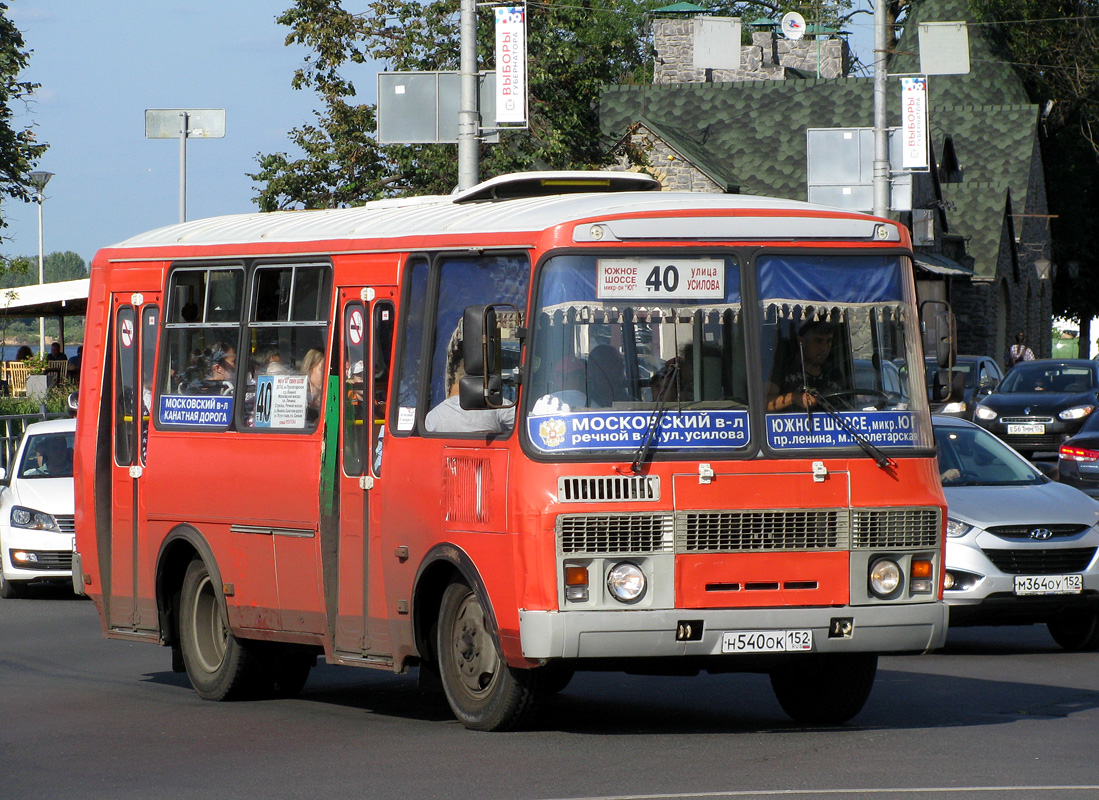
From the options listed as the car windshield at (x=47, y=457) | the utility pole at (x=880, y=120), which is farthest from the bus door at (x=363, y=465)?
the utility pole at (x=880, y=120)

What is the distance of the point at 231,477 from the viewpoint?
10867mm

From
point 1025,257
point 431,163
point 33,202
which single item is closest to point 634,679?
point 431,163

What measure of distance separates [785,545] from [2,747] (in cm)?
395

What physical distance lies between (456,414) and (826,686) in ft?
8.00

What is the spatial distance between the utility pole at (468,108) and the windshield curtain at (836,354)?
1109cm

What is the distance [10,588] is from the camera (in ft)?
61.1

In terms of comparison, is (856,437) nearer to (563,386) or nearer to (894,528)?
(894,528)

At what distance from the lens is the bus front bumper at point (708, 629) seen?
8555 mm

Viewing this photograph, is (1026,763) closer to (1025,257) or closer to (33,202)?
(33,202)

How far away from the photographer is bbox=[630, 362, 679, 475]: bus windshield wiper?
867 cm

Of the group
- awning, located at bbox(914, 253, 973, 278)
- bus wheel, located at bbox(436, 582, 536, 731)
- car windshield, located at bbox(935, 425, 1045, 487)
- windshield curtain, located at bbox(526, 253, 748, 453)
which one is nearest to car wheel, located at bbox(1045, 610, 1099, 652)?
car windshield, located at bbox(935, 425, 1045, 487)

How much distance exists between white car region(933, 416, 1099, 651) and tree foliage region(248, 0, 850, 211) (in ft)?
74.0

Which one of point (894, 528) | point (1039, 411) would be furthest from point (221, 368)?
point (1039, 411)

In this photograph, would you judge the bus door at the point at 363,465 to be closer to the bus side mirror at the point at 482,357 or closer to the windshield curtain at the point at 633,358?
the bus side mirror at the point at 482,357
